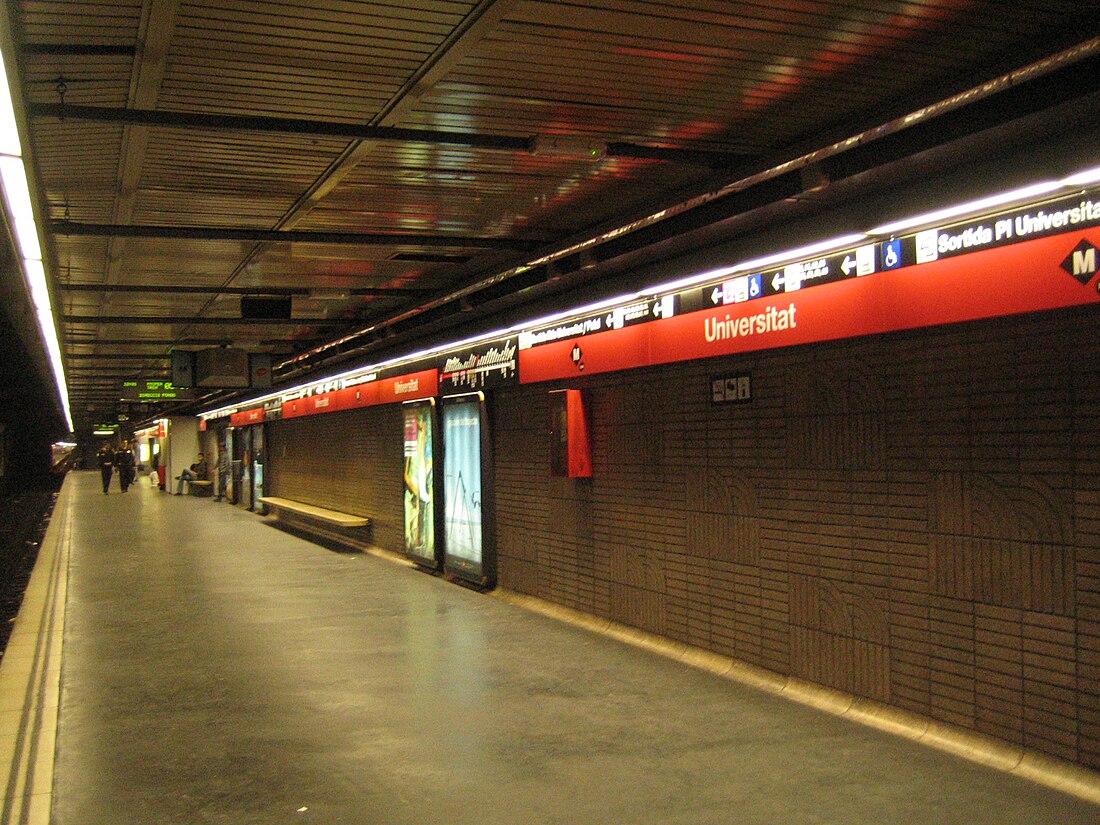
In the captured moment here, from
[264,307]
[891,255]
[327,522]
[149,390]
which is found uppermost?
[264,307]

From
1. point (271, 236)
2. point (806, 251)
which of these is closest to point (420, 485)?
point (271, 236)

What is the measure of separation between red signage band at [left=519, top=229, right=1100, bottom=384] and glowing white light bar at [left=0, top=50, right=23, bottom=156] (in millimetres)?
3898

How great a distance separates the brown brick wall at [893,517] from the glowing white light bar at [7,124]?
4.05 metres

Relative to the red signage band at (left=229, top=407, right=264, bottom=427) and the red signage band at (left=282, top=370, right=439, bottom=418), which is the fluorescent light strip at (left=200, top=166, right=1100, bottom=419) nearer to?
the red signage band at (left=282, top=370, right=439, bottom=418)

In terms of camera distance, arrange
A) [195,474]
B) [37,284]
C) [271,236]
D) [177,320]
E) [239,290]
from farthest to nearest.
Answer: [195,474]
[177,320]
[239,290]
[37,284]
[271,236]

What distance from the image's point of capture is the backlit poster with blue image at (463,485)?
10250 mm

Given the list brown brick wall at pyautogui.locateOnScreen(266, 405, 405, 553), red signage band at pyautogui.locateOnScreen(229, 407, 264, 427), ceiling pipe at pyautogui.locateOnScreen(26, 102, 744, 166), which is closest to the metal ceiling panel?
ceiling pipe at pyautogui.locateOnScreen(26, 102, 744, 166)

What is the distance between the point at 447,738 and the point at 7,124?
3516mm

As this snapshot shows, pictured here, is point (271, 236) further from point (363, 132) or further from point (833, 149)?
point (833, 149)

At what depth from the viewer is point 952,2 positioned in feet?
11.7

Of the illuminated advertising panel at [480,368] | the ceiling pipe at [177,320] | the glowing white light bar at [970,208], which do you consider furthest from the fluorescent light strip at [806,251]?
the ceiling pipe at [177,320]

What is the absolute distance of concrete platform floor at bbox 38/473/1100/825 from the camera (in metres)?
4.19

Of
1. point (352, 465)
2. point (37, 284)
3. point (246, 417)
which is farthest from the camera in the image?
point (246, 417)

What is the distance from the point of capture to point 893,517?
5133 mm
